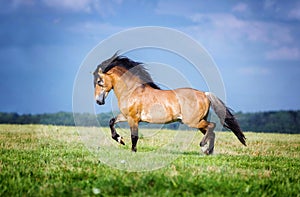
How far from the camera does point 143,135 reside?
1606cm

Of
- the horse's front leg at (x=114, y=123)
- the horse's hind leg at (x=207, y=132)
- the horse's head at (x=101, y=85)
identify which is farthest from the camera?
the horse's front leg at (x=114, y=123)

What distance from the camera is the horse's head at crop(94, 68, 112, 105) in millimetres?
11422

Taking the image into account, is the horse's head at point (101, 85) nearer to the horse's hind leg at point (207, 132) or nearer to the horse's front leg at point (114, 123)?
the horse's front leg at point (114, 123)

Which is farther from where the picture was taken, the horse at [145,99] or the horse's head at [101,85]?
the horse's head at [101,85]

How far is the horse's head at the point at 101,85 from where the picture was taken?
11422 mm

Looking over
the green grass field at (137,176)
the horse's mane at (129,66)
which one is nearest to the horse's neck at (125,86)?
the horse's mane at (129,66)

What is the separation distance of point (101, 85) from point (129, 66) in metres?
0.85

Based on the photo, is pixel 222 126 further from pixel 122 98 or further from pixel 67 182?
pixel 67 182

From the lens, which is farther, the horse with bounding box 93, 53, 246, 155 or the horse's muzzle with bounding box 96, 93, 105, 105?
the horse's muzzle with bounding box 96, 93, 105, 105

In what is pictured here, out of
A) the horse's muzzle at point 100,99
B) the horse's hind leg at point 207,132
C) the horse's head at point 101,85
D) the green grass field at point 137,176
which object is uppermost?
the horse's head at point 101,85

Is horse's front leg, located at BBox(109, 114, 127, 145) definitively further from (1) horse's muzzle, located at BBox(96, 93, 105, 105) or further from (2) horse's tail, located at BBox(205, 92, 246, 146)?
(2) horse's tail, located at BBox(205, 92, 246, 146)

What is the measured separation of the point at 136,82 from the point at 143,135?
4893mm

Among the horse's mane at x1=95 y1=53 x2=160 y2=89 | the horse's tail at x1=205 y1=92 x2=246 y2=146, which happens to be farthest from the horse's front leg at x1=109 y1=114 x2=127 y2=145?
the horse's tail at x1=205 y1=92 x2=246 y2=146

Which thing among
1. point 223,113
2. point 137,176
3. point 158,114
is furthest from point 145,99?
point 137,176
